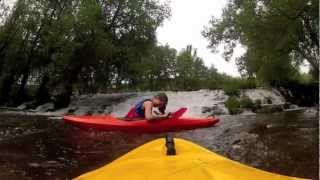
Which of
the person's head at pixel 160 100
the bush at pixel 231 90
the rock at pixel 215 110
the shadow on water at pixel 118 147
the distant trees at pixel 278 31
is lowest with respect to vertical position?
the shadow on water at pixel 118 147

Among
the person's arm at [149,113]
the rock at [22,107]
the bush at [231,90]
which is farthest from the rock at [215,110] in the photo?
the rock at [22,107]

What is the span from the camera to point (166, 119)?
12.1 meters

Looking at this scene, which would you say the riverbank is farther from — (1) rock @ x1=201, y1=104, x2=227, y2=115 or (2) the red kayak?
(2) the red kayak

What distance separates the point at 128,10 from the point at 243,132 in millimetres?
18868

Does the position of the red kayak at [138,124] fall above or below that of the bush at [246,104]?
below

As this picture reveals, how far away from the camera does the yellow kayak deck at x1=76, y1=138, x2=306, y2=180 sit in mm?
4098

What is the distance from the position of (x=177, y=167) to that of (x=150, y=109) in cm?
743

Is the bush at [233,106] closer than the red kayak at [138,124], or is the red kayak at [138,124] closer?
the red kayak at [138,124]

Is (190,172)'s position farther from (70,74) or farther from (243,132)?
(70,74)

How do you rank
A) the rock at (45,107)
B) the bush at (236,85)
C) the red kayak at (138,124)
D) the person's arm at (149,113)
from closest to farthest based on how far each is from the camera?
1. the person's arm at (149,113)
2. the red kayak at (138,124)
3. the bush at (236,85)
4. the rock at (45,107)

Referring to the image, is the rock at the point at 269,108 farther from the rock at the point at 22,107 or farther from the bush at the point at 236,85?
the rock at the point at 22,107

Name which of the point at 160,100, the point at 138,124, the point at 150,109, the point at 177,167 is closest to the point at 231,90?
the point at 138,124

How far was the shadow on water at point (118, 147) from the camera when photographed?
8.46 meters

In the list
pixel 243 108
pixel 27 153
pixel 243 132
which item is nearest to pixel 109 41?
pixel 243 108
